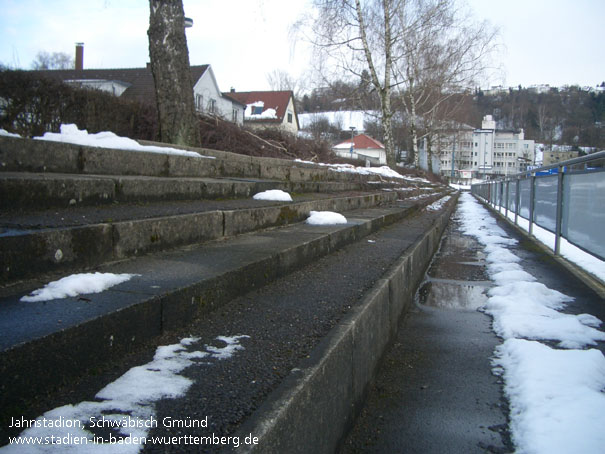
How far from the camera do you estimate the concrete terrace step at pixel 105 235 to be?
1.76m

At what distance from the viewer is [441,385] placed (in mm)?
2393

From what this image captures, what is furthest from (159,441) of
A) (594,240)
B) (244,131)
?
(244,131)

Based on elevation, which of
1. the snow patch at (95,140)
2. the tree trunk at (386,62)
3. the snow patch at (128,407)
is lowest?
the snow patch at (128,407)

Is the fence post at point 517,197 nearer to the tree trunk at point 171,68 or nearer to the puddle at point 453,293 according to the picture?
the puddle at point 453,293

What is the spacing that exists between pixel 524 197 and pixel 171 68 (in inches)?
260

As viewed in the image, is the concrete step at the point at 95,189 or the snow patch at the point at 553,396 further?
the concrete step at the point at 95,189

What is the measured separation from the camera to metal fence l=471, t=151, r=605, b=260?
3994 millimetres

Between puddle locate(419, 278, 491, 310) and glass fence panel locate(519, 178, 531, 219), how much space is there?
13.3 feet

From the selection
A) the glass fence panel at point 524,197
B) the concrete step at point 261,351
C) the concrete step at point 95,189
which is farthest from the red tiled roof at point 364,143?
the concrete step at point 261,351

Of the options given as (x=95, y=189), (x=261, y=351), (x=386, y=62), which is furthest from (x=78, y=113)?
(x=386, y=62)

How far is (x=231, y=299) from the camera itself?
2.25m

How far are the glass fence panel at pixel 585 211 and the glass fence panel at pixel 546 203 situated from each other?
540 mm

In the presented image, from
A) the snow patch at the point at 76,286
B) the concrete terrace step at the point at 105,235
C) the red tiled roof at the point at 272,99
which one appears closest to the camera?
the snow patch at the point at 76,286

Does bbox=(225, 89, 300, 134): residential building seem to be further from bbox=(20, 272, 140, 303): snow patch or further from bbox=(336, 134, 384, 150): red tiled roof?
bbox=(20, 272, 140, 303): snow patch
